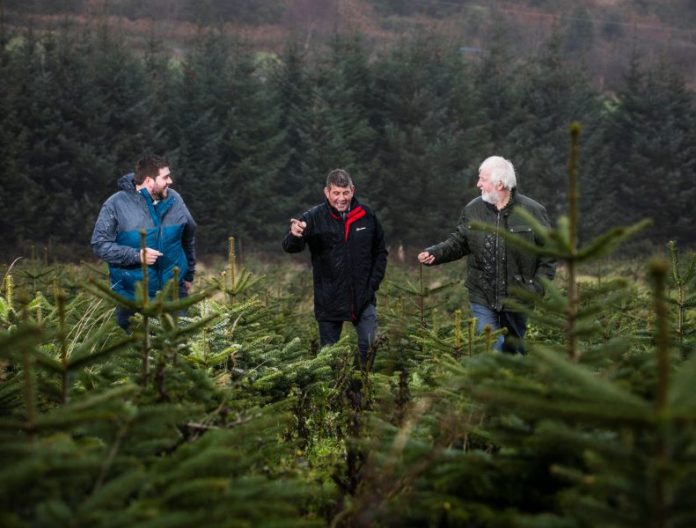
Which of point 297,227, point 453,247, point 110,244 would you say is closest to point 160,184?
point 110,244

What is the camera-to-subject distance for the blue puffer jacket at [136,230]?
278 inches

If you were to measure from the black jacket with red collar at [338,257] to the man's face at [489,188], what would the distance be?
49.2 inches

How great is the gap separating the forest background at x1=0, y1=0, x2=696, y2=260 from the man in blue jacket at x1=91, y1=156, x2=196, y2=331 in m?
20.6

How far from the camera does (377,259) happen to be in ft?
24.5

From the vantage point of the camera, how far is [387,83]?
112ft

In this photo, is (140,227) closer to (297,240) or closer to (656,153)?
(297,240)

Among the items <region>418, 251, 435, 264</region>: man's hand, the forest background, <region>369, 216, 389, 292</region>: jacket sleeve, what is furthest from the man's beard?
the forest background

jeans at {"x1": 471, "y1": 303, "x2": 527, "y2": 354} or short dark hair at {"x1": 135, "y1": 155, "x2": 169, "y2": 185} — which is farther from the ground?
short dark hair at {"x1": 135, "y1": 155, "x2": 169, "y2": 185}

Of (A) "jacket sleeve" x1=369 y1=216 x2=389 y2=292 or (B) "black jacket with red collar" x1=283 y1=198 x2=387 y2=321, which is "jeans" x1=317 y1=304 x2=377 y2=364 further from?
(A) "jacket sleeve" x1=369 y1=216 x2=389 y2=292

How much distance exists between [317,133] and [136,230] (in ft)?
82.1

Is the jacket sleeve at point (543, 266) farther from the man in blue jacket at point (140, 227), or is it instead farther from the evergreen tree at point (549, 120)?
the evergreen tree at point (549, 120)

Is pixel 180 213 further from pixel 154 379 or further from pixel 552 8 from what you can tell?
pixel 552 8

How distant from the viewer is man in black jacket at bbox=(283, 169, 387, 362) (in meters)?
7.20

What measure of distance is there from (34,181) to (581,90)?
2381 cm
